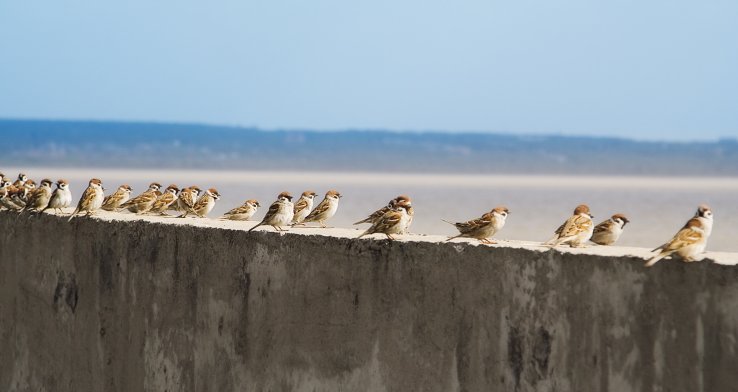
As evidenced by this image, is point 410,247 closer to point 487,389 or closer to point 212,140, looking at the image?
point 487,389

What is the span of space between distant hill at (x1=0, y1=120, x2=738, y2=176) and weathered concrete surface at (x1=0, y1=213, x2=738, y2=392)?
81.3m

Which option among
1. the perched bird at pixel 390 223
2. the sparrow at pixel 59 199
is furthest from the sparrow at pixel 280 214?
the sparrow at pixel 59 199

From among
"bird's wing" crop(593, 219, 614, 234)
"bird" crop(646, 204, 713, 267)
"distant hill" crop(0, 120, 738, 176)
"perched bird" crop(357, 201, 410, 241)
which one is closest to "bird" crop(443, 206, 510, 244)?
"perched bird" crop(357, 201, 410, 241)

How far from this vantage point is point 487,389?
6055 millimetres

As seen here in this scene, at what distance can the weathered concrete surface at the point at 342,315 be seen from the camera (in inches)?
214

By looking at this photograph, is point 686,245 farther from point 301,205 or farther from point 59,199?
point 59,199

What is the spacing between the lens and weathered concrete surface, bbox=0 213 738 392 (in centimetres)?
544

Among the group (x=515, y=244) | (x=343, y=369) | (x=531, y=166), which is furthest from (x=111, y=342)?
(x=531, y=166)

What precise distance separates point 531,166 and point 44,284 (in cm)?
9039

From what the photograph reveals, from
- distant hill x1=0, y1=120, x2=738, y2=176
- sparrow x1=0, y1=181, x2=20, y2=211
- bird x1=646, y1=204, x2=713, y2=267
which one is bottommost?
distant hill x1=0, y1=120, x2=738, y2=176

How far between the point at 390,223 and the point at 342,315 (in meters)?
0.75

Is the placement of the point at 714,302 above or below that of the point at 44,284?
above

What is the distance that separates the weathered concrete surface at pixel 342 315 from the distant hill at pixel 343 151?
8134 cm

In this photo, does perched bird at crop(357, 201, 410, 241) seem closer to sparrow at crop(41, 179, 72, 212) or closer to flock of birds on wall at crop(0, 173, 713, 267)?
flock of birds on wall at crop(0, 173, 713, 267)
